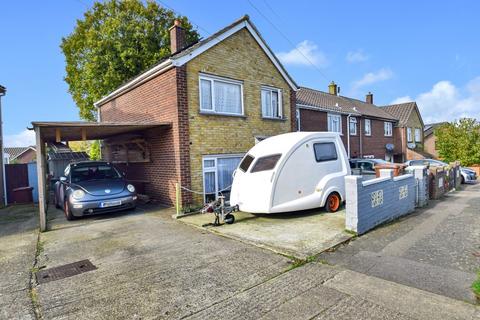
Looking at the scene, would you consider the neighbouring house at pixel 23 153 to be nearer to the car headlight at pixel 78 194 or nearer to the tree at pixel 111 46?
the tree at pixel 111 46

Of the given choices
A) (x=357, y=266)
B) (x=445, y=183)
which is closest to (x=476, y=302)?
(x=357, y=266)

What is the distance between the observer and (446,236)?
19.9ft

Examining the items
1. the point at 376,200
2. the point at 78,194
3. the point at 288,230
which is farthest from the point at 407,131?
the point at 78,194

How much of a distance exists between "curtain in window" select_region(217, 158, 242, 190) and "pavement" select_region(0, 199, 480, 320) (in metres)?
4.40

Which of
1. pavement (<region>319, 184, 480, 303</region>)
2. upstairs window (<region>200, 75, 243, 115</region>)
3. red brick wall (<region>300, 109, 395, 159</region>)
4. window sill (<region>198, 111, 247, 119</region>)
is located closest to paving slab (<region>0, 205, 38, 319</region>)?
pavement (<region>319, 184, 480, 303</region>)

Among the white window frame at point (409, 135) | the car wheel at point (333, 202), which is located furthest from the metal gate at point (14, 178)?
the white window frame at point (409, 135)

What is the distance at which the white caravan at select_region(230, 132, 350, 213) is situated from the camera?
24.1 feet

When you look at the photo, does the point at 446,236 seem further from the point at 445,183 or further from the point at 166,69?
the point at 166,69

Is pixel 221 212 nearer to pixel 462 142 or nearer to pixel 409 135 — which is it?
pixel 462 142

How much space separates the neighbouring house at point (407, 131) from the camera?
2680cm

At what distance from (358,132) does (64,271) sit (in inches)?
817

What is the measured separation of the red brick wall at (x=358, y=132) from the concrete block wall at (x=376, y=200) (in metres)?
8.54

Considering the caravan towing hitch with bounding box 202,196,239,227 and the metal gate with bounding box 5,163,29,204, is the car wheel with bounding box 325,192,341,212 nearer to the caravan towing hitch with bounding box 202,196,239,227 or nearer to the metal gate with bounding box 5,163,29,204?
the caravan towing hitch with bounding box 202,196,239,227

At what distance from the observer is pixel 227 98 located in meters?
10.6
